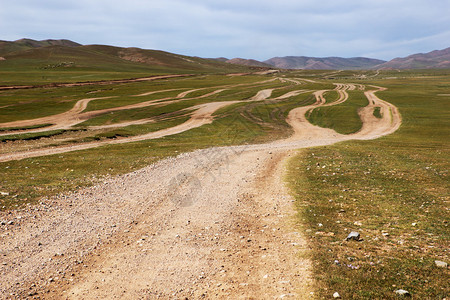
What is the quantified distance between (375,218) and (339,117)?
52.2 meters

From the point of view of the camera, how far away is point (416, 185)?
18812mm

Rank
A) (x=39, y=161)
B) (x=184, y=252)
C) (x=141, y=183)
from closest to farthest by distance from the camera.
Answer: (x=184, y=252) < (x=141, y=183) < (x=39, y=161)

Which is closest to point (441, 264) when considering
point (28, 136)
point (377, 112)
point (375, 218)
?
point (375, 218)

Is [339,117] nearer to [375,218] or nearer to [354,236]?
[375,218]

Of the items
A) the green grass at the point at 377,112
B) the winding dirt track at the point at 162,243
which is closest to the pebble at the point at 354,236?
the winding dirt track at the point at 162,243

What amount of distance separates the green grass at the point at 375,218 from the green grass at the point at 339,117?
77.2 feet

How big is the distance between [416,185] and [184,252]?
639 inches

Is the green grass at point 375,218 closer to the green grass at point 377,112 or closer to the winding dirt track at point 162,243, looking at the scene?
the winding dirt track at point 162,243

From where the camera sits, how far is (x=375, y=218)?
14.0 m

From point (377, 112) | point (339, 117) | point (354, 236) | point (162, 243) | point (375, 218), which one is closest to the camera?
point (354, 236)

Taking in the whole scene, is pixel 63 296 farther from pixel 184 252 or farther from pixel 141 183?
pixel 141 183

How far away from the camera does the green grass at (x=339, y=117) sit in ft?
176

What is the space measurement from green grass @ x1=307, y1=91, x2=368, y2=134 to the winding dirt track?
36470mm

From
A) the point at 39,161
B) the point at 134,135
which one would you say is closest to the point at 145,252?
the point at 39,161
